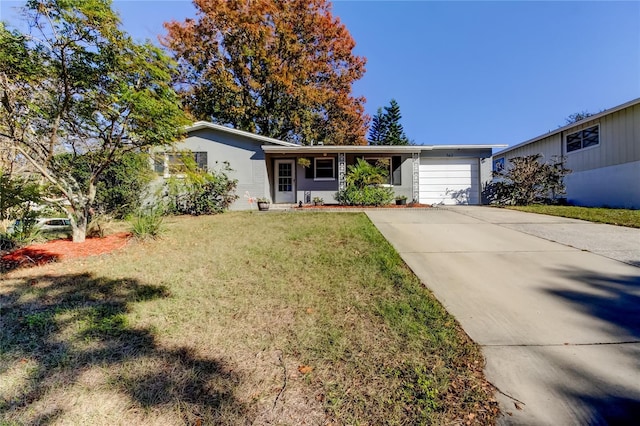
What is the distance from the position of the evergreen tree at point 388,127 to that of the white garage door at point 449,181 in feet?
65.6

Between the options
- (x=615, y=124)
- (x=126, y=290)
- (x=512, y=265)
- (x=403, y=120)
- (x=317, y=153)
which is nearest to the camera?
(x=126, y=290)

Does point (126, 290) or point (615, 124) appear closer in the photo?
point (126, 290)

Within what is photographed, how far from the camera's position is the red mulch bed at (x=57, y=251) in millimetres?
4735

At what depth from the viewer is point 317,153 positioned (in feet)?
46.1

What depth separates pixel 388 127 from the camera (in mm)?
35469

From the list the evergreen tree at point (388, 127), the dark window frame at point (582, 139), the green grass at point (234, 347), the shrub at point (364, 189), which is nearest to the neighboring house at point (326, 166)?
the shrub at point (364, 189)

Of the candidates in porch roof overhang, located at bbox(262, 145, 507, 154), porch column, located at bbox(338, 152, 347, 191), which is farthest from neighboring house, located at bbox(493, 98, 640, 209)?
porch column, located at bbox(338, 152, 347, 191)

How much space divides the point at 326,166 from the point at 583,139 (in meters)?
11.7

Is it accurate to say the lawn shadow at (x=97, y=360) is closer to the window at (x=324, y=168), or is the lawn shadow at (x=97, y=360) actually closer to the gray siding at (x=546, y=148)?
the window at (x=324, y=168)

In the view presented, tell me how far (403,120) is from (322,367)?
36.7 m

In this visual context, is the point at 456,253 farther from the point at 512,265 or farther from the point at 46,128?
the point at 46,128

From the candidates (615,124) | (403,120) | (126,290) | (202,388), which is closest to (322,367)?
(202,388)

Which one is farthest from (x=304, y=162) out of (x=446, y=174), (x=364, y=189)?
(x=446, y=174)

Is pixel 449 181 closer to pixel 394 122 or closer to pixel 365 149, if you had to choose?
pixel 365 149
